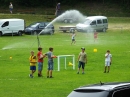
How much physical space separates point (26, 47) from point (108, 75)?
724 inches

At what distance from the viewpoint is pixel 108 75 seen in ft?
98.1

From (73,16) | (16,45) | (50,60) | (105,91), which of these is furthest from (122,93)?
(73,16)

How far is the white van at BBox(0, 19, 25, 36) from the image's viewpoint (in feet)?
196

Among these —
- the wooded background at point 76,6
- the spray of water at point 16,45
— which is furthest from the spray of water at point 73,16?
the spray of water at point 16,45

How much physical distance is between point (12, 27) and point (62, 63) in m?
25.4

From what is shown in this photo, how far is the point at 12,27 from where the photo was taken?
60.8 m

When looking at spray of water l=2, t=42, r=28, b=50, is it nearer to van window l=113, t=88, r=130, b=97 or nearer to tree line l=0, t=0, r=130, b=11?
tree line l=0, t=0, r=130, b=11

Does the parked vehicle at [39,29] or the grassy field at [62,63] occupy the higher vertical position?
the parked vehicle at [39,29]

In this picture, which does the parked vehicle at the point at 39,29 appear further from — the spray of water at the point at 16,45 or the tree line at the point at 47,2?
the tree line at the point at 47,2

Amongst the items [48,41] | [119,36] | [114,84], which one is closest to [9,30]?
[48,41]

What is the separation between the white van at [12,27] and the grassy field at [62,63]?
1.49m

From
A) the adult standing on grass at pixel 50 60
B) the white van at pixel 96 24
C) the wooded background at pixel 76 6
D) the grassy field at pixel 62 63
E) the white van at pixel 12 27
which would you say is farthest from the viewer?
the wooded background at pixel 76 6

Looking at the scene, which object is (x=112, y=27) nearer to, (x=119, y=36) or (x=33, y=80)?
(x=119, y=36)

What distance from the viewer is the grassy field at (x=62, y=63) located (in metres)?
24.4
